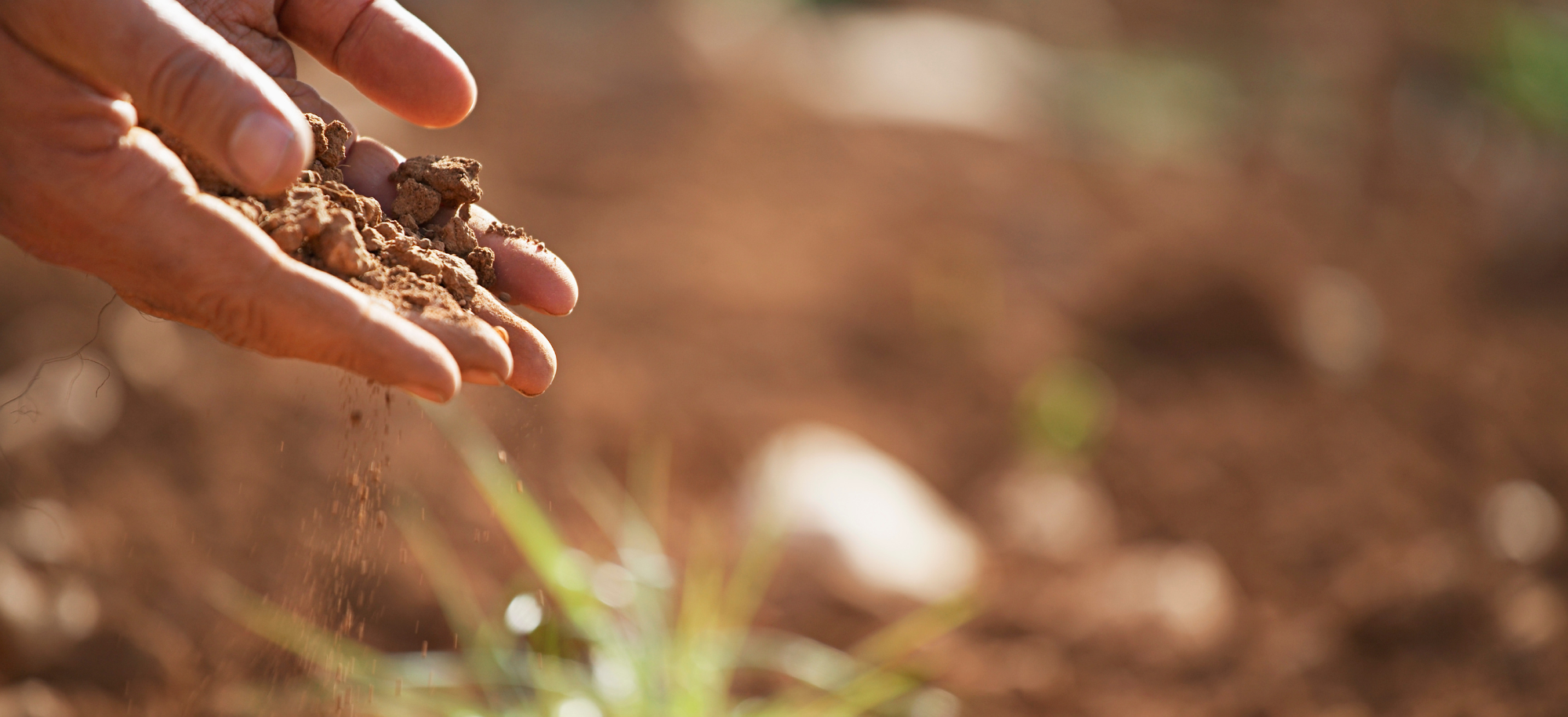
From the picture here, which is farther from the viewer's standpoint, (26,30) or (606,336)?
(606,336)

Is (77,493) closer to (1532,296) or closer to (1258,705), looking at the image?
(1258,705)

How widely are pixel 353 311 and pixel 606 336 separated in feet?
7.72

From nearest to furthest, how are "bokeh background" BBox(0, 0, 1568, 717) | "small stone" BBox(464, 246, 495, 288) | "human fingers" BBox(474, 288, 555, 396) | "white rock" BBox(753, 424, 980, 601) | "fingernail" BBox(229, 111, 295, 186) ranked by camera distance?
"fingernail" BBox(229, 111, 295, 186), "human fingers" BBox(474, 288, 555, 396), "small stone" BBox(464, 246, 495, 288), "bokeh background" BBox(0, 0, 1568, 717), "white rock" BBox(753, 424, 980, 601)

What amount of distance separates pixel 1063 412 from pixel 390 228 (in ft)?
7.43

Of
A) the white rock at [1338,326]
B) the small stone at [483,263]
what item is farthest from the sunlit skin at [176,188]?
the white rock at [1338,326]

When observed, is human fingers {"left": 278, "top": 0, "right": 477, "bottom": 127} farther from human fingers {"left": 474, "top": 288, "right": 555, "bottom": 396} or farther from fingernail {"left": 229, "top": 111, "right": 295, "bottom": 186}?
fingernail {"left": 229, "top": 111, "right": 295, "bottom": 186}

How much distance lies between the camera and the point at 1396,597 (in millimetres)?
2316

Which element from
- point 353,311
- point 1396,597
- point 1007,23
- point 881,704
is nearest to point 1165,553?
point 1396,597

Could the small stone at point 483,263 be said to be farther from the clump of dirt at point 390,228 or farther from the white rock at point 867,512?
the white rock at point 867,512

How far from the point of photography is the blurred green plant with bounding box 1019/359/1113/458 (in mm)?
3111

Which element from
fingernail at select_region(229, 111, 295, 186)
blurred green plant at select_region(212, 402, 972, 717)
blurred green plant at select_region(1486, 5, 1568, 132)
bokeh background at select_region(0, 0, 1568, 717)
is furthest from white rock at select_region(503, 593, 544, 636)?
blurred green plant at select_region(1486, 5, 1568, 132)

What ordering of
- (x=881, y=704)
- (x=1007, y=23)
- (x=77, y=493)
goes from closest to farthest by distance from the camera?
1. (x=881, y=704)
2. (x=77, y=493)
3. (x=1007, y=23)

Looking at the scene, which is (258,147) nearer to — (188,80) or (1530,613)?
(188,80)

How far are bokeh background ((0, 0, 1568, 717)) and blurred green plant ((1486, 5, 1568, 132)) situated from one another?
0.09 feet
